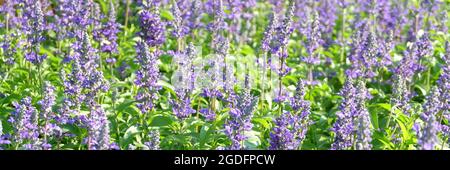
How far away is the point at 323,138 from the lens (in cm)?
991

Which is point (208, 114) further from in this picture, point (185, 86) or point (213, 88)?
point (185, 86)

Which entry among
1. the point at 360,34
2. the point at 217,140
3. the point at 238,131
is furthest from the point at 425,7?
the point at 238,131

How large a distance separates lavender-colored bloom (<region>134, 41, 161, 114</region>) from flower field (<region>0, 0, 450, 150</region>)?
Result: 15mm

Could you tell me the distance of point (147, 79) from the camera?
30.1 feet

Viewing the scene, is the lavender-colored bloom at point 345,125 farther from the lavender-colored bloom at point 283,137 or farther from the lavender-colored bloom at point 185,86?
the lavender-colored bloom at point 185,86

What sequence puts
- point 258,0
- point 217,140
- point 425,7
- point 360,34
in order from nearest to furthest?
point 217,140, point 360,34, point 425,7, point 258,0

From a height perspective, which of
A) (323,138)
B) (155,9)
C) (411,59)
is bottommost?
(323,138)

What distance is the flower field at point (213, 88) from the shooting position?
8531mm

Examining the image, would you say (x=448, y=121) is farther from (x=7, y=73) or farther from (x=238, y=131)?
(x=7, y=73)

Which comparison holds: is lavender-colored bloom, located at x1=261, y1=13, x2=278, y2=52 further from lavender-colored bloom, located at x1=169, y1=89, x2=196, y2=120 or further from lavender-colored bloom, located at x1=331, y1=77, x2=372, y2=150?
lavender-colored bloom, located at x1=331, y1=77, x2=372, y2=150

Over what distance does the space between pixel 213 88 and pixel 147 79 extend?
108 centimetres

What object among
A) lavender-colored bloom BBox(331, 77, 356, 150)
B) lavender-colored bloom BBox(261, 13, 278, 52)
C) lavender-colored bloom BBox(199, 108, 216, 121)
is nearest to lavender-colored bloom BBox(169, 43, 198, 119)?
lavender-colored bloom BBox(199, 108, 216, 121)
